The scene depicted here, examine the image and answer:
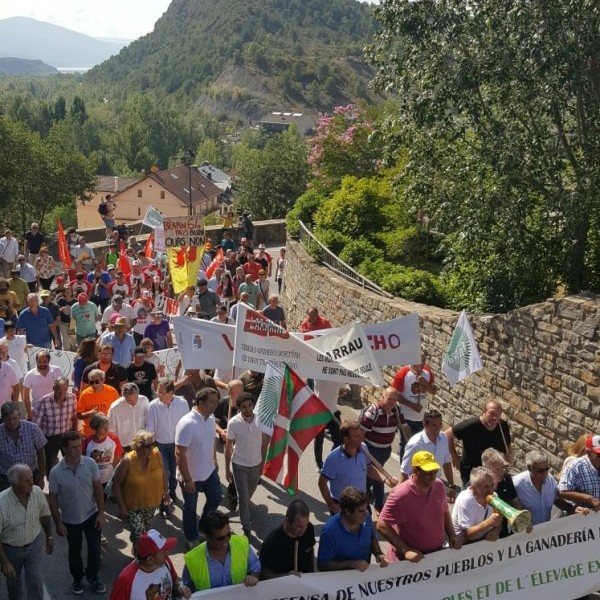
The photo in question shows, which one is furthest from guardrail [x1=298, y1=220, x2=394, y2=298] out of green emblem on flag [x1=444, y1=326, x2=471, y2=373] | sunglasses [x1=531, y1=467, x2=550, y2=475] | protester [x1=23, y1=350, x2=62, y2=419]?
sunglasses [x1=531, y1=467, x2=550, y2=475]

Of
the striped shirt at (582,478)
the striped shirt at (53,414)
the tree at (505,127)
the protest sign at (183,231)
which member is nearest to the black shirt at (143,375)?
the striped shirt at (53,414)

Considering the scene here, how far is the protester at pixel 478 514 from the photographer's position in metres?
6.34

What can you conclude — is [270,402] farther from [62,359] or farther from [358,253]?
[358,253]

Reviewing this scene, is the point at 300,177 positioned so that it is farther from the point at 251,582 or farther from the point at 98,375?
the point at 251,582

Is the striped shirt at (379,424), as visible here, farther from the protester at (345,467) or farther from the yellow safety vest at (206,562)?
the yellow safety vest at (206,562)

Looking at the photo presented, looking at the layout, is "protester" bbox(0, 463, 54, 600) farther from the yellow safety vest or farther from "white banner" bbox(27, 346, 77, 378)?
"white banner" bbox(27, 346, 77, 378)

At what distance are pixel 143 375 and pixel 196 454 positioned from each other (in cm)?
210

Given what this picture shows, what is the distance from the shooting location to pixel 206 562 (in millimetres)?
5414

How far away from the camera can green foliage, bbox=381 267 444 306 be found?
12781 mm

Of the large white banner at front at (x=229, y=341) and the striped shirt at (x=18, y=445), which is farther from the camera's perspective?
the large white banner at front at (x=229, y=341)

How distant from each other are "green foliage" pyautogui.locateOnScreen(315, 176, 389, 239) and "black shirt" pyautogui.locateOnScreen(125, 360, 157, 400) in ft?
27.0

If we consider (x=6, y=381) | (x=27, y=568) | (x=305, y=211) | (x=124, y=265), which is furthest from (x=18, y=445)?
(x=305, y=211)

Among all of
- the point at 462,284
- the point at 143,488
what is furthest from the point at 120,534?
the point at 462,284

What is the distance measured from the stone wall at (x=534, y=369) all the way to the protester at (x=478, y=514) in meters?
2.51
